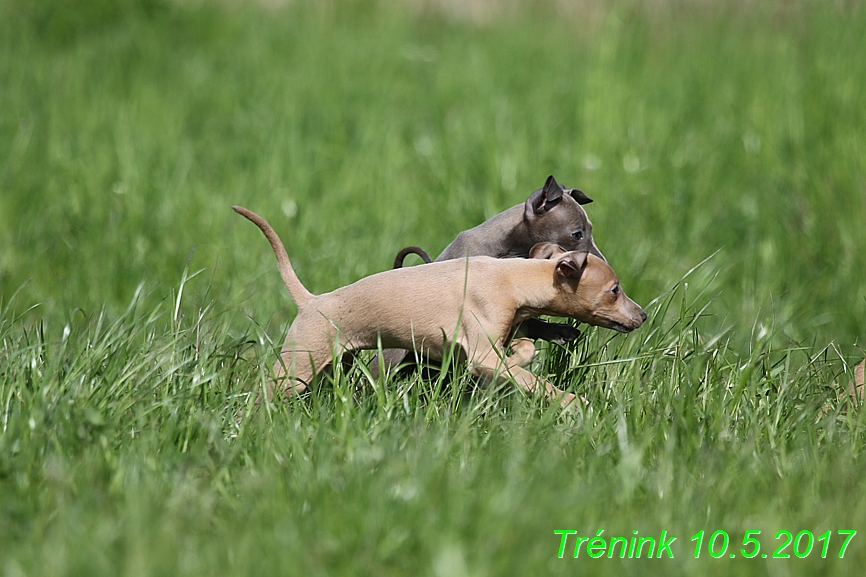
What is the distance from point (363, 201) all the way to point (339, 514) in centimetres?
446

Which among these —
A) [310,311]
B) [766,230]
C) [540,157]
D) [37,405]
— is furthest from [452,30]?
[37,405]

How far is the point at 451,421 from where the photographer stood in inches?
125

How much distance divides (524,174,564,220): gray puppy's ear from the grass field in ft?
1.78

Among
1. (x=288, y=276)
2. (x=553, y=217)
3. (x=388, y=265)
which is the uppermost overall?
(x=553, y=217)

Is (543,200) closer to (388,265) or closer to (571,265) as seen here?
(571,265)

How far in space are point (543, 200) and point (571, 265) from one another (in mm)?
745

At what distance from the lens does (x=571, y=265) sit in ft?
10.6

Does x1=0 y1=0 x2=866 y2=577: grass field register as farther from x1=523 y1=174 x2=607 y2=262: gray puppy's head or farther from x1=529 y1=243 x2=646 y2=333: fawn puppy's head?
x1=523 y1=174 x2=607 y2=262: gray puppy's head

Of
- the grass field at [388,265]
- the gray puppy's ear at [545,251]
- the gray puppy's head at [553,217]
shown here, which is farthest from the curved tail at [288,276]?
the gray puppy's head at [553,217]

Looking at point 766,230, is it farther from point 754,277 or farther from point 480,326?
point 480,326

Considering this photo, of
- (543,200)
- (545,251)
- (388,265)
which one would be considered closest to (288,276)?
(545,251)

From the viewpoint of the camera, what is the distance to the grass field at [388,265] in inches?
94.7

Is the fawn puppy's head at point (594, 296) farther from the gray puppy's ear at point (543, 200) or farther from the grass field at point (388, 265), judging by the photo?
the gray puppy's ear at point (543, 200)

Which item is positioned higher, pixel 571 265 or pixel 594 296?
pixel 571 265
